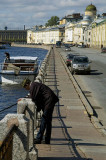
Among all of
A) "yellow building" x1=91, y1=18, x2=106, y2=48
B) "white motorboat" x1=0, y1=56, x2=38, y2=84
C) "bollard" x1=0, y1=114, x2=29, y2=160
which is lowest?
"white motorboat" x1=0, y1=56, x2=38, y2=84

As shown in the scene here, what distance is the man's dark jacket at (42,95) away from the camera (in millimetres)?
8781

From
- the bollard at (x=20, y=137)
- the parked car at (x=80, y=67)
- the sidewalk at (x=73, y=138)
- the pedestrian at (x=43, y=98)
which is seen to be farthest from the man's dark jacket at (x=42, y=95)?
the parked car at (x=80, y=67)

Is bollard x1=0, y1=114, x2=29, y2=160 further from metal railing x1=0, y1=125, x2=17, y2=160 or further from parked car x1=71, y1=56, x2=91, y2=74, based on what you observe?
parked car x1=71, y1=56, x2=91, y2=74

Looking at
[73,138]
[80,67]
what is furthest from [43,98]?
[80,67]

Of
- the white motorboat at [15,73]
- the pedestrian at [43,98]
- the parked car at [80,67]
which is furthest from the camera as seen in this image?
the parked car at [80,67]

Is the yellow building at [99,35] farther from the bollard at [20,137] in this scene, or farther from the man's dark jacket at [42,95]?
the bollard at [20,137]

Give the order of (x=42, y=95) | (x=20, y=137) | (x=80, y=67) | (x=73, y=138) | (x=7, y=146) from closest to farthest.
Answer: (x=7, y=146)
(x=20, y=137)
(x=42, y=95)
(x=73, y=138)
(x=80, y=67)

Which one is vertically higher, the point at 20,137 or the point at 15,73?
the point at 20,137

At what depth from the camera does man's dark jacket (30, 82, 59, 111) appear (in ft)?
28.8

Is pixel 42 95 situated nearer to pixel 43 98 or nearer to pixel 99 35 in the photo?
pixel 43 98

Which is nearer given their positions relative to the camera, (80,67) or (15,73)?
(15,73)

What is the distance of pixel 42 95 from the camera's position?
29.3 feet

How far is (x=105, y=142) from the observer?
10898 mm

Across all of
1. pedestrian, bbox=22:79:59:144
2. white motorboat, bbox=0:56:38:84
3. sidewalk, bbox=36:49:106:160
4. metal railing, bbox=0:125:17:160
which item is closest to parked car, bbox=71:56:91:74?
white motorboat, bbox=0:56:38:84
